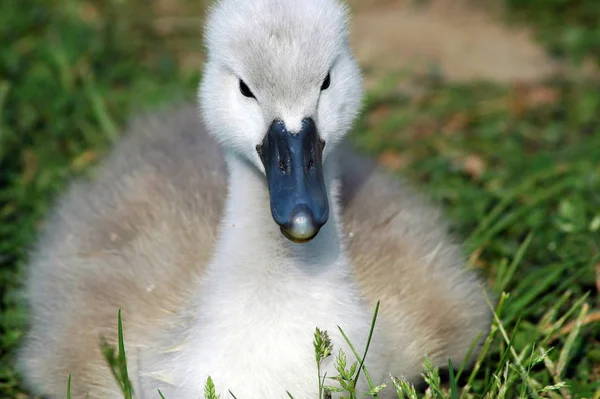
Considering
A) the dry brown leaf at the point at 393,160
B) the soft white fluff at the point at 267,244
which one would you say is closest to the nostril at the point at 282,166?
the soft white fluff at the point at 267,244

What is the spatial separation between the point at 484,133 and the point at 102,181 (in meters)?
2.03

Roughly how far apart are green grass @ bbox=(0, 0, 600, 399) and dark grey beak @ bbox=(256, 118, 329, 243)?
445 millimetres

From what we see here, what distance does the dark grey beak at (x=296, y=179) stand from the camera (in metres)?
2.45

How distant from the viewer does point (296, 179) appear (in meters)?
2.53

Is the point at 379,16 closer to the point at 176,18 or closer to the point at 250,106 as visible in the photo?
the point at 176,18

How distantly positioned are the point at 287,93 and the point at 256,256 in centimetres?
47

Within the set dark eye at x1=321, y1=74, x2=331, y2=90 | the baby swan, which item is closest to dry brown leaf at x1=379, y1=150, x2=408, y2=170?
the baby swan

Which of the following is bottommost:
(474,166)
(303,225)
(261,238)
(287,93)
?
(303,225)

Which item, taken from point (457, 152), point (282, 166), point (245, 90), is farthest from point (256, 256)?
point (457, 152)

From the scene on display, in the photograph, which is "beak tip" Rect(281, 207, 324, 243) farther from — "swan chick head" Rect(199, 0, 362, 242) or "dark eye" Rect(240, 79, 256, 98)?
"dark eye" Rect(240, 79, 256, 98)

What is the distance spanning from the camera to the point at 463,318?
3.11 meters

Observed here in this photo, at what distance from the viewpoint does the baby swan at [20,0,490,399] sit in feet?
8.46

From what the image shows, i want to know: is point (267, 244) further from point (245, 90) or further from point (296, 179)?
point (245, 90)

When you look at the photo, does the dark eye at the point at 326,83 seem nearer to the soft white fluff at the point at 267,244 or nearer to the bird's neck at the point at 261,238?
the soft white fluff at the point at 267,244
